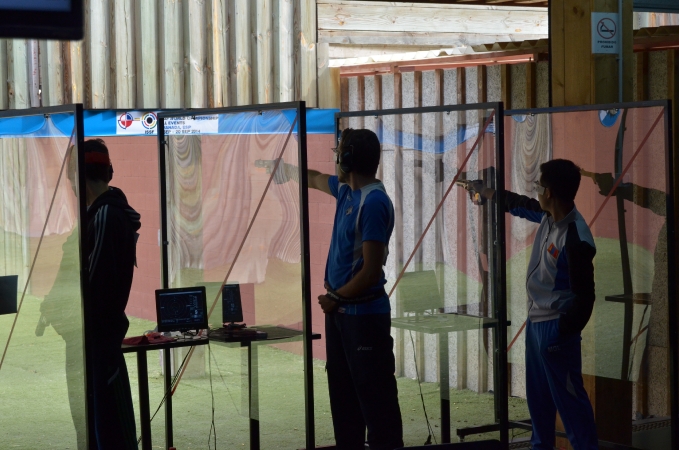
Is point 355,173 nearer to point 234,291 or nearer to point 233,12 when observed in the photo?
point 234,291

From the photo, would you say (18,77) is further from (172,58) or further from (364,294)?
(364,294)

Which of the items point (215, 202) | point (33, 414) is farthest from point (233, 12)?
point (33, 414)

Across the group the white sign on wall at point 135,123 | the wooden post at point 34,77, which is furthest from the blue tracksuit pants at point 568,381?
the wooden post at point 34,77

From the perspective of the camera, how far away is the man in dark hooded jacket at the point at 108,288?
13.6 ft

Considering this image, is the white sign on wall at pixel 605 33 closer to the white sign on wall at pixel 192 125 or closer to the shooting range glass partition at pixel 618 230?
the shooting range glass partition at pixel 618 230

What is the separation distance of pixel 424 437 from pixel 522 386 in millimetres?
902

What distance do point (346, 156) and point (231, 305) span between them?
101 cm

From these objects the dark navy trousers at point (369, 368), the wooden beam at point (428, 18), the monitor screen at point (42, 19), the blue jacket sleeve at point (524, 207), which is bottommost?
the dark navy trousers at point (369, 368)

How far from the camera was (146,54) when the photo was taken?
22.1 ft

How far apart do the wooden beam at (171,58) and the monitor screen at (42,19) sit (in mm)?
5124

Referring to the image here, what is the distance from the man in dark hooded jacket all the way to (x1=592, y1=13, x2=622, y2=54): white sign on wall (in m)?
2.38

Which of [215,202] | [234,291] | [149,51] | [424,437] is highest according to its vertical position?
[149,51]

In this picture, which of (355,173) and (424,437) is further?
(424,437)

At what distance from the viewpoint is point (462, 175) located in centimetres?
484
